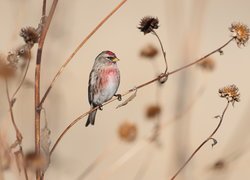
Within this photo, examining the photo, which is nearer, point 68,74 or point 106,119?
point 106,119

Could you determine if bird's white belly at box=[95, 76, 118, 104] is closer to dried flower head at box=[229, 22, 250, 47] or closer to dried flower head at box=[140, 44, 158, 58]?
dried flower head at box=[140, 44, 158, 58]

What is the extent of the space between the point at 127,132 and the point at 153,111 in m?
0.08

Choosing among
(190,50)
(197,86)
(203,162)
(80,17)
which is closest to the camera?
(190,50)

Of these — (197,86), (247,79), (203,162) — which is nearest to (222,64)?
(247,79)

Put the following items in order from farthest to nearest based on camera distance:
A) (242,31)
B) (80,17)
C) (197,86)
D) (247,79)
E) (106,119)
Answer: (80,17) < (247,79) < (197,86) < (106,119) < (242,31)

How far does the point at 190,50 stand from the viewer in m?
1.26

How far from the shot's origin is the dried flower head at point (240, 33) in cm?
136

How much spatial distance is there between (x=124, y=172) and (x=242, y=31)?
1152 mm

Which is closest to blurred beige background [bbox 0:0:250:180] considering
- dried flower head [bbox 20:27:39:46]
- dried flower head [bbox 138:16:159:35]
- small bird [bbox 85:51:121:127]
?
small bird [bbox 85:51:121:127]

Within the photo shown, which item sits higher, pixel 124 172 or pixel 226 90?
pixel 124 172

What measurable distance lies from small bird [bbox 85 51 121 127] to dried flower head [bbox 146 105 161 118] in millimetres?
232

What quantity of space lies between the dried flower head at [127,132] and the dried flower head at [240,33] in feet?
0.84

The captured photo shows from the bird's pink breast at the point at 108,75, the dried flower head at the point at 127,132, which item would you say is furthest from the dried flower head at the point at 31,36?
the bird's pink breast at the point at 108,75

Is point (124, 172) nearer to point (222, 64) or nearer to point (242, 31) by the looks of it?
point (222, 64)
